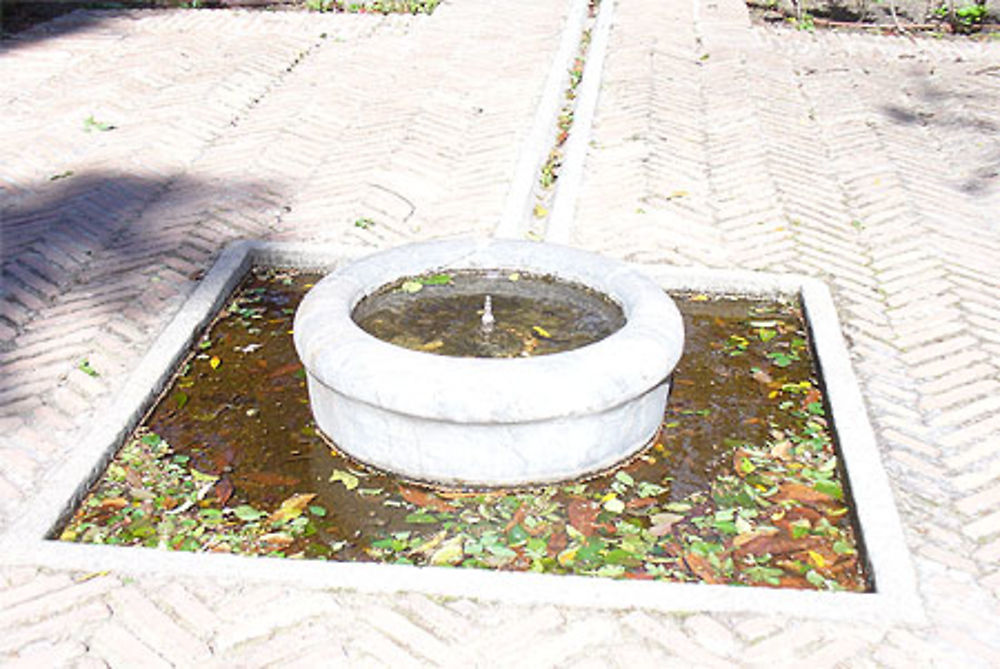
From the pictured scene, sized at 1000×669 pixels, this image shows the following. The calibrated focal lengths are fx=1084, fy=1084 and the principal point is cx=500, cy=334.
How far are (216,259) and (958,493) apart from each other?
3507 mm

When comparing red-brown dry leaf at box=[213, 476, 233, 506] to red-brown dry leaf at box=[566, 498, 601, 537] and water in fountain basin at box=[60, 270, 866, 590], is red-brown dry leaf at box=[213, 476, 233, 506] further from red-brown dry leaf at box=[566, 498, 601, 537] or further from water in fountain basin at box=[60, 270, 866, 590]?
red-brown dry leaf at box=[566, 498, 601, 537]

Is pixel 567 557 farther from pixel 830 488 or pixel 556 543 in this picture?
pixel 830 488

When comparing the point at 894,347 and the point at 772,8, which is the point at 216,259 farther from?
the point at 772,8

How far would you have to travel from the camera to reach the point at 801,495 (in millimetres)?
3814

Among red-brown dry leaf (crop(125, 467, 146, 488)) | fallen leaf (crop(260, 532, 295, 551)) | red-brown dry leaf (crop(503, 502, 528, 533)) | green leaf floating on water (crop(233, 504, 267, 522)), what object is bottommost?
red-brown dry leaf (crop(125, 467, 146, 488))

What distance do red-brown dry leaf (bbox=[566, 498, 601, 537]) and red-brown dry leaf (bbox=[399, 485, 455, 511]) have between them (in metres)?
0.41

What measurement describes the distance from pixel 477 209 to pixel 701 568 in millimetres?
3011

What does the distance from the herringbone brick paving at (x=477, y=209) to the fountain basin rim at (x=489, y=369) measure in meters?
0.66

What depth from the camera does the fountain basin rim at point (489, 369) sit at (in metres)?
3.51

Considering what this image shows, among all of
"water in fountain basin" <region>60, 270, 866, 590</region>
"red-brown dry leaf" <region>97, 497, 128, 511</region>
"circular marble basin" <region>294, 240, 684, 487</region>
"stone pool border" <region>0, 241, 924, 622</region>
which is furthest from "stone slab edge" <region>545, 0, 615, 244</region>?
"red-brown dry leaf" <region>97, 497, 128, 511</region>

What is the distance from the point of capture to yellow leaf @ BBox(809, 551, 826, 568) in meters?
3.47

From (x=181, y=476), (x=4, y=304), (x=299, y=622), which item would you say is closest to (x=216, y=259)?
(x=4, y=304)

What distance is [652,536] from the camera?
3.60 m

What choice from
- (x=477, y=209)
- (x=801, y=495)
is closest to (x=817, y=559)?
(x=801, y=495)
